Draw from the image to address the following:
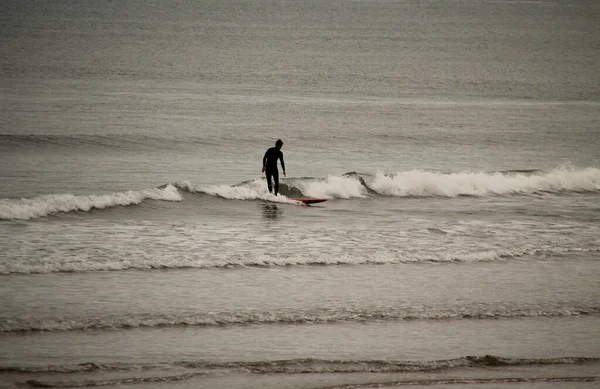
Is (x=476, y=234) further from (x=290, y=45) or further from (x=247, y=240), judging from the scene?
(x=290, y=45)

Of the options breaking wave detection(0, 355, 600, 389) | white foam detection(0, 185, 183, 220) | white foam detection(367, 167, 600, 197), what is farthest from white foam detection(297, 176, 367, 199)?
breaking wave detection(0, 355, 600, 389)

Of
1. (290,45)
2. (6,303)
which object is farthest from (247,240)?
(290,45)

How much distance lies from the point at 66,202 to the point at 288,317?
11.5 meters

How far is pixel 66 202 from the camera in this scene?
23.7m

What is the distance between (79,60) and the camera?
3489 inches

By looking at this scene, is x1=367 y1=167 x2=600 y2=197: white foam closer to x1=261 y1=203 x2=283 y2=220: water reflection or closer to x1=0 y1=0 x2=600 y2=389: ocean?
x1=0 y1=0 x2=600 y2=389: ocean

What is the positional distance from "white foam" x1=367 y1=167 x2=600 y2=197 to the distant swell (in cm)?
1454

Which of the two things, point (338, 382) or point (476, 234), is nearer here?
point (338, 382)

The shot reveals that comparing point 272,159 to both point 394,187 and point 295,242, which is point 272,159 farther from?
point 394,187

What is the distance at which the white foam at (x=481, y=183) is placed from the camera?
29.8 m

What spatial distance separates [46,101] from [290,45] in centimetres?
7467

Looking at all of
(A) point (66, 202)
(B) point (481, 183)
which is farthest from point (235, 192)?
(B) point (481, 183)

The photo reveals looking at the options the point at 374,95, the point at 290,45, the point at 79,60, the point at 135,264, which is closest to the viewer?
the point at 135,264

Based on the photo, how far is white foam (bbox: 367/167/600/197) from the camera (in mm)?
29844
